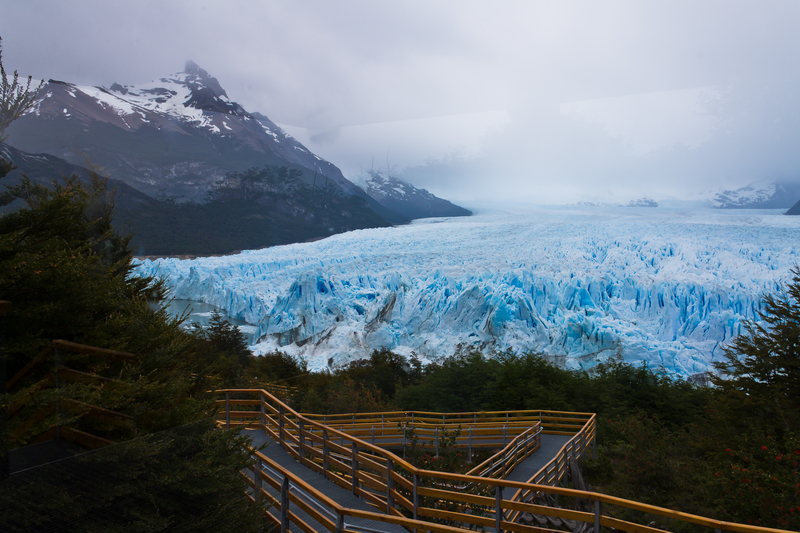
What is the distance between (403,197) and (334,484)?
28406 mm

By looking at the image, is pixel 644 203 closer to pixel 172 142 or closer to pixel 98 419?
pixel 172 142

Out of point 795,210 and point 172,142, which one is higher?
point 172,142

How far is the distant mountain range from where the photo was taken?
12.9 meters

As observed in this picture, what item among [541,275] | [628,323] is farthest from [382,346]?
[628,323]

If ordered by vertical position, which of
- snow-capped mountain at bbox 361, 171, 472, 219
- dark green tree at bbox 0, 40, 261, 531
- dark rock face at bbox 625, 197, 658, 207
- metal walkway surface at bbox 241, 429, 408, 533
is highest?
snow-capped mountain at bbox 361, 171, 472, 219

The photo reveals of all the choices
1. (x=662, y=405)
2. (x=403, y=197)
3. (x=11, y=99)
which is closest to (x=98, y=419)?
(x=11, y=99)

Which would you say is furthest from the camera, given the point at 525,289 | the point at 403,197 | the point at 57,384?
the point at 403,197

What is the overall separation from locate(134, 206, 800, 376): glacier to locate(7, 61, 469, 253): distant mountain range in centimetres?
375

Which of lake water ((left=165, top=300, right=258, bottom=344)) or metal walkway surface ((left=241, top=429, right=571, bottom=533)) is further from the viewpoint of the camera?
lake water ((left=165, top=300, right=258, bottom=344))

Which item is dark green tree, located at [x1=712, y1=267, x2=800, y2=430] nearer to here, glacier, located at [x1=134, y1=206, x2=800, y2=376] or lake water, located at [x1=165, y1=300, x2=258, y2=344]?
glacier, located at [x1=134, y1=206, x2=800, y2=376]

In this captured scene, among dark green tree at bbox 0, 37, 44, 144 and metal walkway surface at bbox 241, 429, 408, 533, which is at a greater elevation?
dark green tree at bbox 0, 37, 44, 144

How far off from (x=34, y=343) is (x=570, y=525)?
4.61 meters

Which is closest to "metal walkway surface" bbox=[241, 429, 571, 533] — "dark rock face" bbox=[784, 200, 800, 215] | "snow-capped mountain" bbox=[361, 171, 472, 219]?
"dark rock face" bbox=[784, 200, 800, 215]

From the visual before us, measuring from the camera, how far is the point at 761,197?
73.5ft
